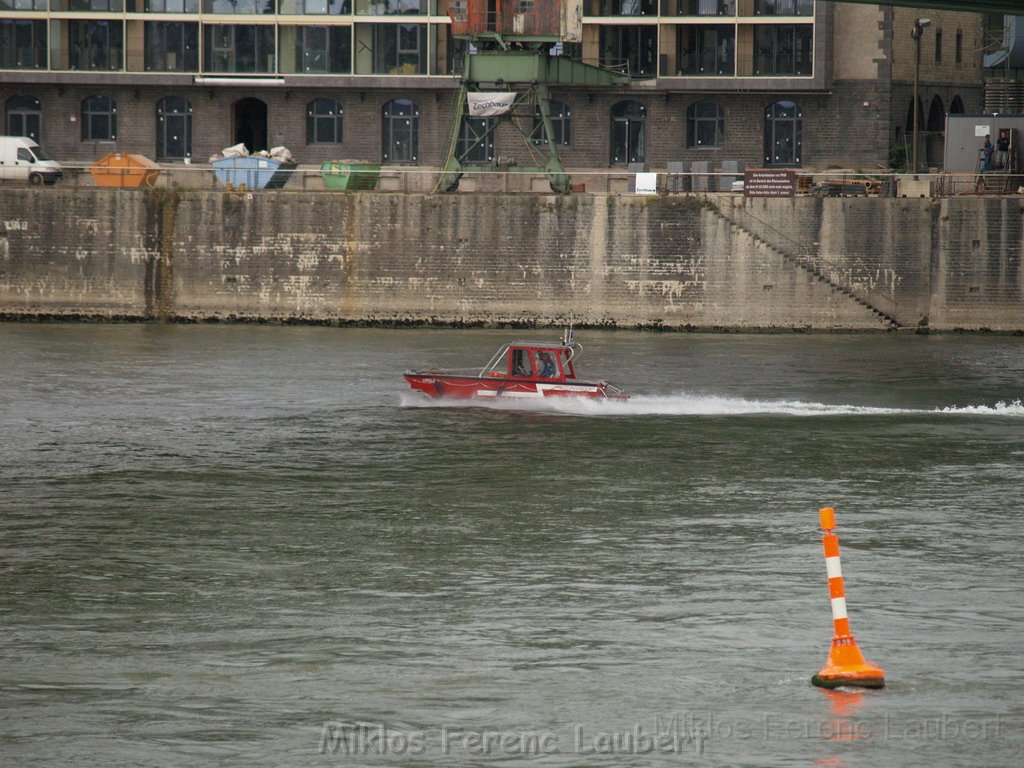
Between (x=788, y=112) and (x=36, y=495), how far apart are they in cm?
4588

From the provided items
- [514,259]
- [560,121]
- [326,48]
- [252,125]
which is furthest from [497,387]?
[252,125]

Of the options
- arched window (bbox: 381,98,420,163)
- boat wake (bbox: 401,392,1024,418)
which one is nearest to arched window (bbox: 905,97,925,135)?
arched window (bbox: 381,98,420,163)

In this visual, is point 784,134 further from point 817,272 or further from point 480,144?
point 817,272

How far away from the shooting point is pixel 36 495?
2391 cm

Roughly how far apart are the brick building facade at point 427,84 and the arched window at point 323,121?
7 centimetres

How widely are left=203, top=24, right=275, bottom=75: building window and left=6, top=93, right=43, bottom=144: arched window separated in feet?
24.7

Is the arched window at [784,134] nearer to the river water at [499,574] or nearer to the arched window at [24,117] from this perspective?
the river water at [499,574]

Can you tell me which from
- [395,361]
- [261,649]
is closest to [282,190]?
[395,361]

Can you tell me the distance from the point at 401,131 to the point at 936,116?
73.2 feet

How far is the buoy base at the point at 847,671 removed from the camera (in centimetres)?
1368

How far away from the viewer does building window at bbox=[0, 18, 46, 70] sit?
6488 cm

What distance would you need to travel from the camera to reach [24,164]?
57.7 meters

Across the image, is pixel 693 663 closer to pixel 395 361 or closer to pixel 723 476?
pixel 723 476

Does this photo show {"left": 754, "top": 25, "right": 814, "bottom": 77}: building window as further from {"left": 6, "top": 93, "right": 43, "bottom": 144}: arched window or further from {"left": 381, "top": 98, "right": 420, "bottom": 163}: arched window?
{"left": 6, "top": 93, "right": 43, "bottom": 144}: arched window
